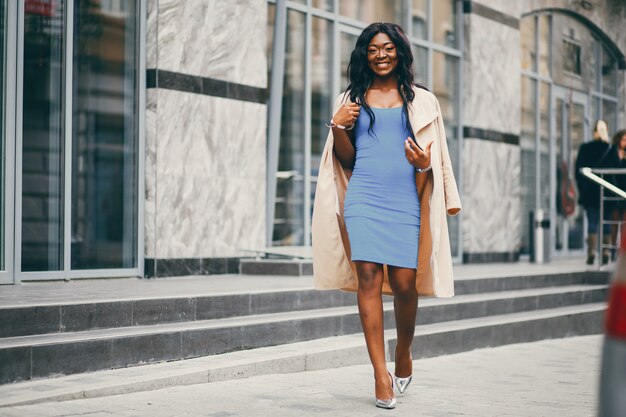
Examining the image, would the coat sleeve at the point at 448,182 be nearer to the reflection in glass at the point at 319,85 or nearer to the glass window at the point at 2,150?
the glass window at the point at 2,150

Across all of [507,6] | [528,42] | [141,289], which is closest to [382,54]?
[141,289]

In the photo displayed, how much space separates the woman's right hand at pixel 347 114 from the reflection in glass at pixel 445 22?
1004 cm

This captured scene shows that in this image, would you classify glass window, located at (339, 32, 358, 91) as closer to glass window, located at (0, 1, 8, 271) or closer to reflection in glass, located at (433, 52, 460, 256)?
reflection in glass, located at (433, 52, 460, 256)

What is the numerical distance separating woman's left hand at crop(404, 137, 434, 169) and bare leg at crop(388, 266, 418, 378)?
0.59 m

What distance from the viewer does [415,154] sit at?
5.45m

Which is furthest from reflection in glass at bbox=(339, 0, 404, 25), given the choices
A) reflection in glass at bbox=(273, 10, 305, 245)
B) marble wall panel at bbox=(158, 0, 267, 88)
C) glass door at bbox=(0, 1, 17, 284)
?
glass door at bbox=(0, 1, 17, 284)

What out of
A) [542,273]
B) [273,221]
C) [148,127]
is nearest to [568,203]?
[542,273]

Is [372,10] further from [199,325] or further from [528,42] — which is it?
[199,325]

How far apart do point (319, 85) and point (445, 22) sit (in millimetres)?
3428

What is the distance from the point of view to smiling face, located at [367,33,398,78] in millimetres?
5629

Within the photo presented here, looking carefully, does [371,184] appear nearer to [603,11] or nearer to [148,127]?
[148,127]

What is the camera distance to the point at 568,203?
1883 cm

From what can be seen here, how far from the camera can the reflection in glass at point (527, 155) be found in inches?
683

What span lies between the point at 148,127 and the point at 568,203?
1073cm
